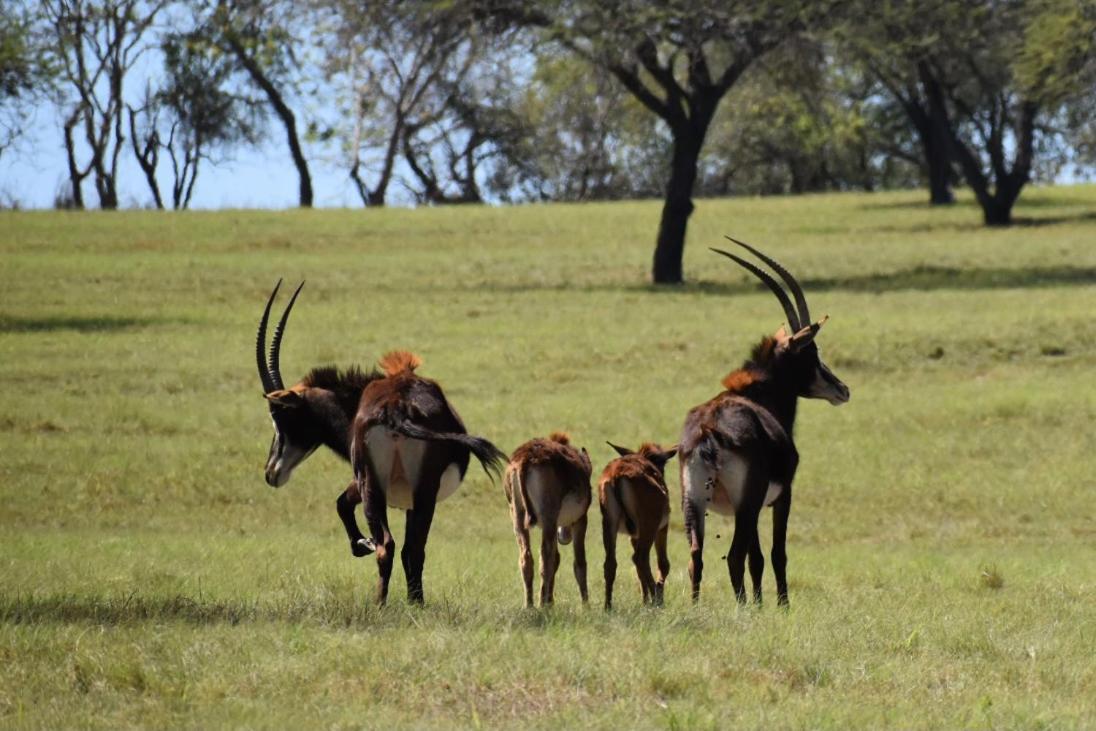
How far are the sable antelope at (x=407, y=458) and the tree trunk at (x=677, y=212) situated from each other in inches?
904

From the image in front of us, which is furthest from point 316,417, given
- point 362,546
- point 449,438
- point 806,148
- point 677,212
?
point 806,148

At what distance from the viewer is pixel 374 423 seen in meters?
10.4

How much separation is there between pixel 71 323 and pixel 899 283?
14.5 meters

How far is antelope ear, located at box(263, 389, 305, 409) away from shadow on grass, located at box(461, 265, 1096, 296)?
2037cm

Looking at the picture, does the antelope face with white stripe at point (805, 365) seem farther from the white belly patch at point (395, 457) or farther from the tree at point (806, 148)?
the tree at point (806, 148)

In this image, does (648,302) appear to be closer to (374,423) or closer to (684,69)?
(684,69)

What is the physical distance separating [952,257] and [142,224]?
58.0 ft

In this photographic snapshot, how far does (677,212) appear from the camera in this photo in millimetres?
33531

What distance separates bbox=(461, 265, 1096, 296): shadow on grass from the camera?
31.6 metres

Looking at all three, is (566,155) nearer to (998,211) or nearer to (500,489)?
(998,211)

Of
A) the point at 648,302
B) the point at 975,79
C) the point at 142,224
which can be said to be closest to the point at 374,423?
the point at 648,302

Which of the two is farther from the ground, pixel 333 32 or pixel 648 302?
pixel 333 32

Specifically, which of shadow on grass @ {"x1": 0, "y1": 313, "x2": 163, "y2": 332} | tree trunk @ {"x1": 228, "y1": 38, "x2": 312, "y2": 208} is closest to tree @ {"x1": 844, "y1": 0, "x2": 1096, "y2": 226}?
shadow on grass @ {"x1": 0, "y1": 313, "x2": 163, "y2": 332}

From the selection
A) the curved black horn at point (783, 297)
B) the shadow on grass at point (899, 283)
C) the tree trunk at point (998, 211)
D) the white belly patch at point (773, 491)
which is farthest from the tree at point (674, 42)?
the white belly patch at point (773, 491)
